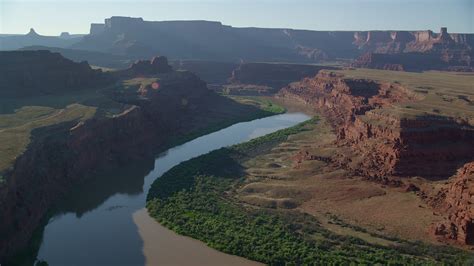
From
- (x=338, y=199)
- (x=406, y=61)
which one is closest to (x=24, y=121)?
(x=338, y=199)

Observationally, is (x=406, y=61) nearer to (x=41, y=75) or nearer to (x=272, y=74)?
(x=272, y=74)

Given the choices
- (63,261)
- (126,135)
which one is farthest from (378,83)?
(63,261)

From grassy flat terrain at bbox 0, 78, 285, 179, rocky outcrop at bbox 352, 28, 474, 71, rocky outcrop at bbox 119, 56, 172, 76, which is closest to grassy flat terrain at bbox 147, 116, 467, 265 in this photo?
grassy flat terrain at bbox 0, 78, 285, 179

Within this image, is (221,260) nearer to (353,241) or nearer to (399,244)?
(353,241)

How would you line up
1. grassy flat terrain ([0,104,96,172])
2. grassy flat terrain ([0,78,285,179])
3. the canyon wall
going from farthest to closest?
grassy flat terrain ([0,78,285,179]), grassy flat terrain ([0,104,96,172]), the canyon wall

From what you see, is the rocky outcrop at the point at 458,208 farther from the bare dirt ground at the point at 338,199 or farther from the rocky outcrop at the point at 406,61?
the rocky outcrop at the point at 406,61

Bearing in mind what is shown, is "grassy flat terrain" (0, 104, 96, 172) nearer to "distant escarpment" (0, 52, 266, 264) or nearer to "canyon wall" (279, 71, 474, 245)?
"distant escarpment" (0, 52, 266, 264)
